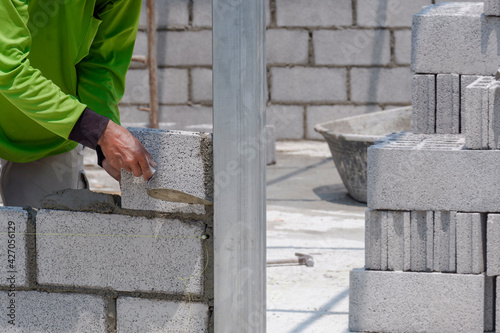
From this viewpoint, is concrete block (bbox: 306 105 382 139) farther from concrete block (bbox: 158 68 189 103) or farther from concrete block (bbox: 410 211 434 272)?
concrete block (bbox: 410 211 434 272)

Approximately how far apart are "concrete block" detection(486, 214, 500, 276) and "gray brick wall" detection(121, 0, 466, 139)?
5.70 m

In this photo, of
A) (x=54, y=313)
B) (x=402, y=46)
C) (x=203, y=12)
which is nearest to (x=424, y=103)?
(x=54, y=313)

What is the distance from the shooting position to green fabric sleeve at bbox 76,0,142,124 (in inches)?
136

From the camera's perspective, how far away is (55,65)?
3285 millimetres

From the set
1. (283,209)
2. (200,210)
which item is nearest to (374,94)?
(283,209)

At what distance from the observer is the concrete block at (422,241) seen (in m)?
3.69

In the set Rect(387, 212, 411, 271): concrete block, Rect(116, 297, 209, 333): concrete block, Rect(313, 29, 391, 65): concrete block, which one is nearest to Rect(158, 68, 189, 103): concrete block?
Rect(313, 29, 391, 65): concrete block

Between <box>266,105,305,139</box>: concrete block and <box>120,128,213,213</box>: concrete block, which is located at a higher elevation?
<box>120,128,213,213</box>: concrete block

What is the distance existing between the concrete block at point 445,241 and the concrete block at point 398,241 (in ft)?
0.38

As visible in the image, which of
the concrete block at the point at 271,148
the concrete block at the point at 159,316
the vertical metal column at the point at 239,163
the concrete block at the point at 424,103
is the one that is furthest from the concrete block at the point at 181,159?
the concrete block at the point at 271,148

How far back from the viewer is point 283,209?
6.63 m

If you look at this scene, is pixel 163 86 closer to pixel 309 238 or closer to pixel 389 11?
pixel 389 11

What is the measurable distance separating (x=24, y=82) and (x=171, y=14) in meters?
6.93

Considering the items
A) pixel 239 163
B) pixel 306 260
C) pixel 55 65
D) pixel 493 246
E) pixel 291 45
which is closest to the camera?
pixel 239 163
